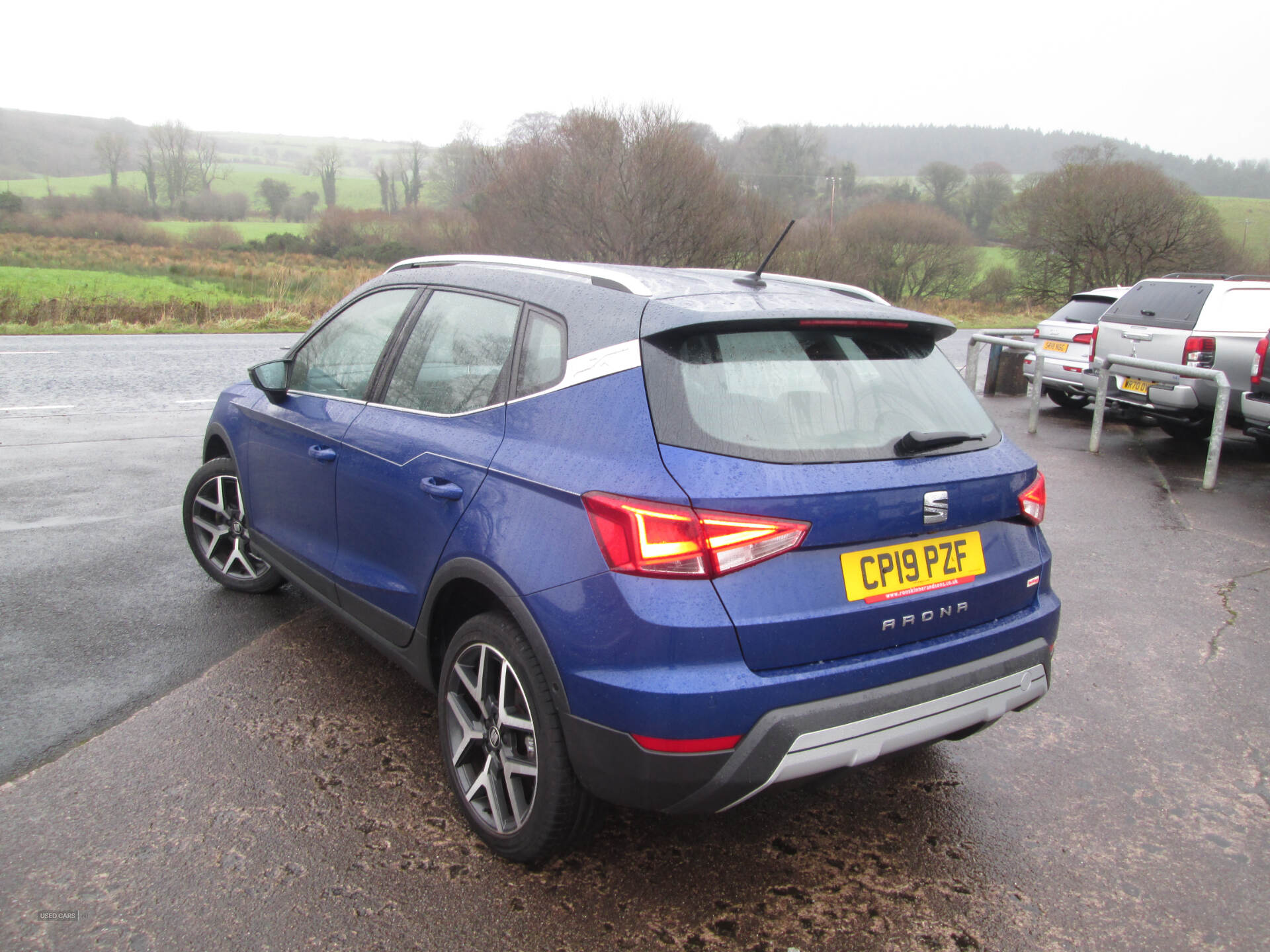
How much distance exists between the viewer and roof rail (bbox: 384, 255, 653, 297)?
2809mm

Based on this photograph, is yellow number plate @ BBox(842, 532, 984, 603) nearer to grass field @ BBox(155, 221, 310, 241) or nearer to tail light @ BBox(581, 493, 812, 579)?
tail light @ BBox(581, 493, 812, 579)

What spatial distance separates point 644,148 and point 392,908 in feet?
107

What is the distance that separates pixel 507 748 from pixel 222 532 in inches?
112

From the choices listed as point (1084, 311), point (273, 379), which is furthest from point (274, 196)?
point (273, 379)

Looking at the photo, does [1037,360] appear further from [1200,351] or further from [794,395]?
[794,395]

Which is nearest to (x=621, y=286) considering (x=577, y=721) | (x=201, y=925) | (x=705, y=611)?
(x=705, y=611)

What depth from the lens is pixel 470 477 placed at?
2.83 meters

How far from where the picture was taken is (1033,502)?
117 inches

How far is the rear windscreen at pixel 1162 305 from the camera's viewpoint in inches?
404

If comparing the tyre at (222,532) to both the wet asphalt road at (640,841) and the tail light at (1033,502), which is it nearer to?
the wet asphalt road at (640,841)

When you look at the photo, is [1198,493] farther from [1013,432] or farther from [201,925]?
[201,925]

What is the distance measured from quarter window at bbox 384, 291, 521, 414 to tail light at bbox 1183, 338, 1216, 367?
9.13 meters

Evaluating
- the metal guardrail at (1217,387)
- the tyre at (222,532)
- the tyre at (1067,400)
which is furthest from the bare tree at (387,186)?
the tyre at (222,532)

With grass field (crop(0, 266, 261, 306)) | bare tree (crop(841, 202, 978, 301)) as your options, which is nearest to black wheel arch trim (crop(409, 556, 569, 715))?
grass field (crop(0, 266, 261, 306))
